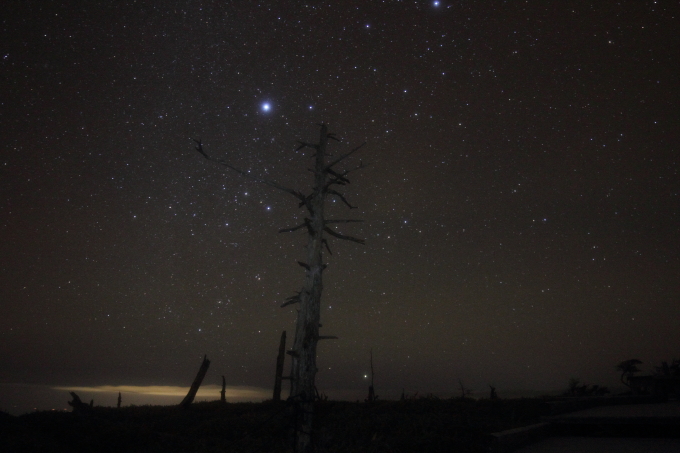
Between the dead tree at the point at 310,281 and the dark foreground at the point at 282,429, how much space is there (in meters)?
0.60

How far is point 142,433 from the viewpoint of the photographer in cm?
1568

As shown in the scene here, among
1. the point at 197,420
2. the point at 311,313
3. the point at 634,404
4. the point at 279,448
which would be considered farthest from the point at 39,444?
the point at 634,404

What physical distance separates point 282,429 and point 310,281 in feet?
20.6

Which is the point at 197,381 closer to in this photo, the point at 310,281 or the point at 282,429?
the point at 282,429

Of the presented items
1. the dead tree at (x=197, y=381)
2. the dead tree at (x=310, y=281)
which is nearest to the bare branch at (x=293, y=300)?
the dead tree at (x=310, y=281)

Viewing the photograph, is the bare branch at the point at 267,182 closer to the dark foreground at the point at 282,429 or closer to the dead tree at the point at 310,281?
the dead tree at the point at 310,281

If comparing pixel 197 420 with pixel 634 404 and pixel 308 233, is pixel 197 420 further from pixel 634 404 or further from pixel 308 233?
pixel 634 404

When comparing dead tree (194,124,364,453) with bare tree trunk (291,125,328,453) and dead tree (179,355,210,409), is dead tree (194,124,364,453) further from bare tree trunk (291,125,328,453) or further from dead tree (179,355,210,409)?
dead tree (179,355,210,409)

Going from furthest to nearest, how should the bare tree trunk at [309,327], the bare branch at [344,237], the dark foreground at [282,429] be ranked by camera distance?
1. the bare branch at [344,237]
2. the bare tree trunk at [309,327]
3. the dark foreground at [282,429]

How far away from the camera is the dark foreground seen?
35.7 ft

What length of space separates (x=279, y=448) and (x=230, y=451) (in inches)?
61.5

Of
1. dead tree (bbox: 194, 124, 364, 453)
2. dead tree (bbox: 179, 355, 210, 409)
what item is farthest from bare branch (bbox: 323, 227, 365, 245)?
dead tree (bbox: 179, 355, 210, 409)

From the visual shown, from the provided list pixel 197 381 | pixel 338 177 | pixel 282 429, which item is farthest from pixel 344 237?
pixel 197 381

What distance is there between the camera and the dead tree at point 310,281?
39.2 ft
